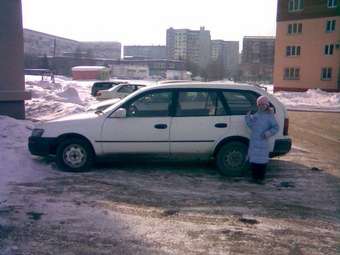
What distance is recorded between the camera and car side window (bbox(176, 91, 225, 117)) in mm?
7555

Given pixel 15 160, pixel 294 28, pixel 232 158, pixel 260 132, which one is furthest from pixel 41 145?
pixel 294 28

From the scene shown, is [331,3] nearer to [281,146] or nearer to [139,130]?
[281,146]

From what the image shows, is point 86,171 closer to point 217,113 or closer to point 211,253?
point 217,113

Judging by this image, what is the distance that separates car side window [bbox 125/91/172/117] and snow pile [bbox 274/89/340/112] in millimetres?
20610

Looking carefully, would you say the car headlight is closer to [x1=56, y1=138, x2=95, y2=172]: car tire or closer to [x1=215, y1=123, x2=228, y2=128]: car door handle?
[x1=56, y1=138, x2=95, y2=172]: car tire

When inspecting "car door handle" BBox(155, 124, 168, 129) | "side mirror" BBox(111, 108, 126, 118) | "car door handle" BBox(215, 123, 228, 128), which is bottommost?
"car door handle" BBox(155, 124, 168, 129)

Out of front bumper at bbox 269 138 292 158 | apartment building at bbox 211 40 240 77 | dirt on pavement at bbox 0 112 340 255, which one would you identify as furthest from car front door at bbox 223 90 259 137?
apartment building at bbox 211 40 240 77

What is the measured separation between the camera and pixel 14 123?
1024 cm

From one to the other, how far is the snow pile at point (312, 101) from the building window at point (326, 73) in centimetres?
740

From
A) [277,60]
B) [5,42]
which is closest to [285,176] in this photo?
[5,42]

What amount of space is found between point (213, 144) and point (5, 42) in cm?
715

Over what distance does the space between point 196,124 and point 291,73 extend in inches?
1645

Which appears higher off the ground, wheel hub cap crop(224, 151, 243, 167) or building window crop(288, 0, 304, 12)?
building window crop(288, 0, 304, 12)

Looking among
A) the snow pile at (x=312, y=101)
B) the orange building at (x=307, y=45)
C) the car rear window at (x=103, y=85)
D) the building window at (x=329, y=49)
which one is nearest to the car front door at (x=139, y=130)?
the snow pile at (x=312, y=101)
